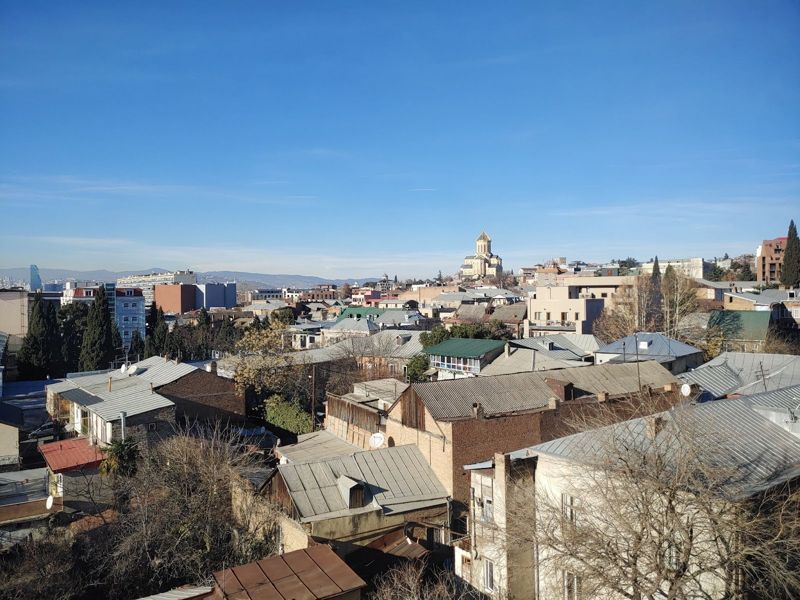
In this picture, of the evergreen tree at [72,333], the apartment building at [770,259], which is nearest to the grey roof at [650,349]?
the evergreen tree at [72,333]

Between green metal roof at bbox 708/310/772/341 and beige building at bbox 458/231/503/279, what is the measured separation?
126562mm

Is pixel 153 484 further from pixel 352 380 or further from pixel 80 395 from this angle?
pixel 352 380

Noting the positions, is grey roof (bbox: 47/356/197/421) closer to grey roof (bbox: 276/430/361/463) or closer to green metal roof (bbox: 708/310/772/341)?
grey roof (bbox: 276/430/361/463)

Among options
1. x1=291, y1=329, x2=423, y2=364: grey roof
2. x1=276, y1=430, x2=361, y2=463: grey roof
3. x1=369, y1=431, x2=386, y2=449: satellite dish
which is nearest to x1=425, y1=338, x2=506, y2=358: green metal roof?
x1=291, y1=329, x2=423, y2=364: grey roof

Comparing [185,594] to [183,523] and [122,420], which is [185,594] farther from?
[122,420]

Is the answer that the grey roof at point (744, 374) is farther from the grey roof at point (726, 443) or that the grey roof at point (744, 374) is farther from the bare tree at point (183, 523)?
the bare tree at point (183, 523)

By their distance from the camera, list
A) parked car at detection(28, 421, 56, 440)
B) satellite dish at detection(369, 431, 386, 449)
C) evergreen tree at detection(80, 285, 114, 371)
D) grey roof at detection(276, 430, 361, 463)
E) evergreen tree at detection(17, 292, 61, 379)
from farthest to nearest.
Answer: evergreen tree at detection(80, 285, 114, 371) → evergreen tree at detection(17, 292, 61, 379) → parked car at detection(28, 421, 56, 440) → grey roof at detection(276, 430, 361, 463) → satellite dish at detection(369, 431, 386, 449)

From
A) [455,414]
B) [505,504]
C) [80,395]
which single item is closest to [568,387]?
[455,414]

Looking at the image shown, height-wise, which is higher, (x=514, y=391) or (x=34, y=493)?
(x=514, y=391)

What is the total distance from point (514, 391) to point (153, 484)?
13224 mm

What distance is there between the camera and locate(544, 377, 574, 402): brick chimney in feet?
76.0

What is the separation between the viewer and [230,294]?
16650 centimetres

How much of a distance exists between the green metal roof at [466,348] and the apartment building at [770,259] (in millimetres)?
70327

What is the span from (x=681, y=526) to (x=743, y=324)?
4167 centimetres
